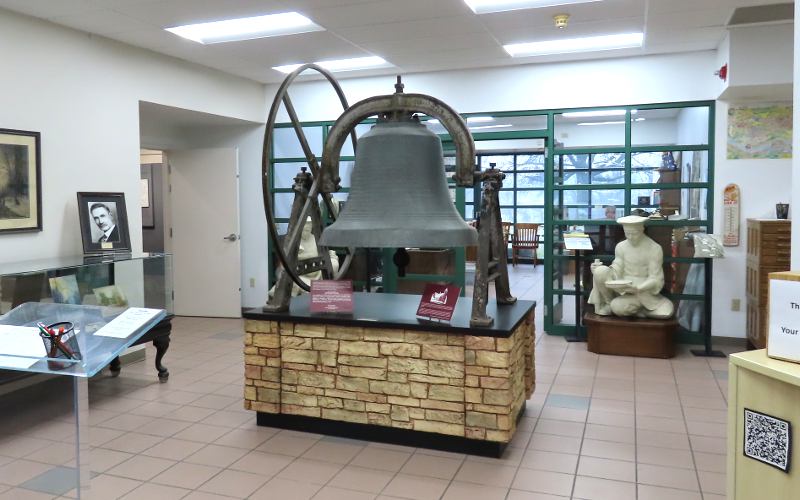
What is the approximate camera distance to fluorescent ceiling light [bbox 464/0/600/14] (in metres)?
4.28

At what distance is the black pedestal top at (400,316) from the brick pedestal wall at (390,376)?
38 mm

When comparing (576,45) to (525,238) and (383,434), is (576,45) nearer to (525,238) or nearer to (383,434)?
(383,434)

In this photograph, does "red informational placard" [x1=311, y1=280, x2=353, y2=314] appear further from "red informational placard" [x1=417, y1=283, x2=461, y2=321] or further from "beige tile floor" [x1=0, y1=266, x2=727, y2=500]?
"beige tile floor" [x1=0, y1=266, x2=727, y2=500]

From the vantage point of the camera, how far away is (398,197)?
298 cm

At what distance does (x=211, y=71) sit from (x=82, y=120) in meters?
1.74

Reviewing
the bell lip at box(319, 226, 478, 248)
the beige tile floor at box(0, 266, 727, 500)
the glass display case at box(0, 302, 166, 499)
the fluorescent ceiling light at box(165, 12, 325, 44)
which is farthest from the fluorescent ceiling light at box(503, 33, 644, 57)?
the glass display case at box(0, 302, 166, 499)

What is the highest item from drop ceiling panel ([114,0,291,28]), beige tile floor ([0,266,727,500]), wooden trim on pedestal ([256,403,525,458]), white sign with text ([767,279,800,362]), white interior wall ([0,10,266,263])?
drop ceiling panel ([114,0,291,28])

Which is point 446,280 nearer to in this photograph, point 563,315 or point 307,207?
point 563,315

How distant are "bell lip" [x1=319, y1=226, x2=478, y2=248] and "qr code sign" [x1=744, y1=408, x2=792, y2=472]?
140 centimetres

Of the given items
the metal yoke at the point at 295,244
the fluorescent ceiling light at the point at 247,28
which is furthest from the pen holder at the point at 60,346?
the fluorescent ceiling light at the point at 247,28

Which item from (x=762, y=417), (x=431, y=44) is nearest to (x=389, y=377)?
(x=762, y=417)

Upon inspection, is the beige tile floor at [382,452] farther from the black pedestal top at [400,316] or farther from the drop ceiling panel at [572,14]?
the drop ceiling panel at [572,14]

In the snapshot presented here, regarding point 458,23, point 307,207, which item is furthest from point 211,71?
point 307,207

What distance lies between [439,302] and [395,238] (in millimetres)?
638
